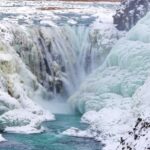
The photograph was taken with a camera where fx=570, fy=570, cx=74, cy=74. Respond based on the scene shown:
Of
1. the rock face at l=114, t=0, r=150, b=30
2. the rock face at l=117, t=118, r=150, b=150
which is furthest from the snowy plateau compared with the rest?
the rock face at l=114, t=0, r=150, b=30

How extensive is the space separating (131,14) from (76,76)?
708 cm

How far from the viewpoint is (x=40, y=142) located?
24516 mm

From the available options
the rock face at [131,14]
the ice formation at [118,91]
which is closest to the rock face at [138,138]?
the ice formation at [118,91]

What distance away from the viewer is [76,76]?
35.2 m

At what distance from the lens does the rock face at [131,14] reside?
127ft

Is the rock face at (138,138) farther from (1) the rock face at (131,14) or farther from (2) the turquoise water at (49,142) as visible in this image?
(1) the rock face at (131,14)

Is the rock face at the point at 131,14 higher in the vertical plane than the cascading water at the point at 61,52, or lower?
higher

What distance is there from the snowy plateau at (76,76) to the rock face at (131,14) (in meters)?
0.67

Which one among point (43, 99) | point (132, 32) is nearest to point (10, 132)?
point (43, 99)

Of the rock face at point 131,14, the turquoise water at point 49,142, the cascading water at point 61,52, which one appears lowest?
the turquoise water at point 49,142

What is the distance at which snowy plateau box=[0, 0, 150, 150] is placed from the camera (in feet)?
86.7

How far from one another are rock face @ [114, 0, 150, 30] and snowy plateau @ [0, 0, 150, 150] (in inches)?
26.6

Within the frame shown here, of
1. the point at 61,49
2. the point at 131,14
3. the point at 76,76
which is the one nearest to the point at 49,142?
the point at 76,76

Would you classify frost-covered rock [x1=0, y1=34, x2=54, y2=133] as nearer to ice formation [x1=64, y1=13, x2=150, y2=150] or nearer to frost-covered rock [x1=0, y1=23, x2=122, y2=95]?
frost-covered rock [x1=0, y1=23, x2=122, y2=95]
